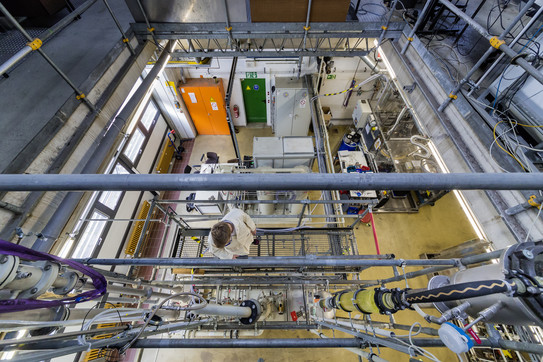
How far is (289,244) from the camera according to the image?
449cm

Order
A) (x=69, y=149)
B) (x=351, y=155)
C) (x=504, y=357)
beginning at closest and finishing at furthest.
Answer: (x=69, y=149) → (x=504, y=357) → (x=351, y=155)

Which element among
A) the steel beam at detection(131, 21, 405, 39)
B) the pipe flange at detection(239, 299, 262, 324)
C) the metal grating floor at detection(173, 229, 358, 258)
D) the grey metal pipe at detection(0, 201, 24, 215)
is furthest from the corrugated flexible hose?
the steel beam at detection(131, 21, 405, 39)

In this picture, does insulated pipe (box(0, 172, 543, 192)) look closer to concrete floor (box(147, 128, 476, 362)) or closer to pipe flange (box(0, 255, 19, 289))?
pipe flange (box(0, 255, 19, 289))

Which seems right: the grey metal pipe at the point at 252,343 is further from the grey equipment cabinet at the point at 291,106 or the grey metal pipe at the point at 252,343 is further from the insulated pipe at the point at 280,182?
the grey equipment cabinet at the point at 291,106

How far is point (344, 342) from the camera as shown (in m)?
1.89

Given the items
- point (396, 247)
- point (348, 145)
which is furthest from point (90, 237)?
point (396, 247)

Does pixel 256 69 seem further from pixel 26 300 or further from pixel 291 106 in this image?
pixel 26 300

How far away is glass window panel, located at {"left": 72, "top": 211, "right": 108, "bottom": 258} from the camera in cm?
471

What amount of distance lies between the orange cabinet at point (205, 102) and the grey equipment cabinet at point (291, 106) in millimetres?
2385

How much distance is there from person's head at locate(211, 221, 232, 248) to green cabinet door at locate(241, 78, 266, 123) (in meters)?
7.28

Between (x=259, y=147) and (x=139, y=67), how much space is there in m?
3.05

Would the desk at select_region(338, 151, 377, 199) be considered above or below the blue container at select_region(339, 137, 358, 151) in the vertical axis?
below

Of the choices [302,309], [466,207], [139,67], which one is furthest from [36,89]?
[466,207]

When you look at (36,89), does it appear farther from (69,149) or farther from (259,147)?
(259,147)
